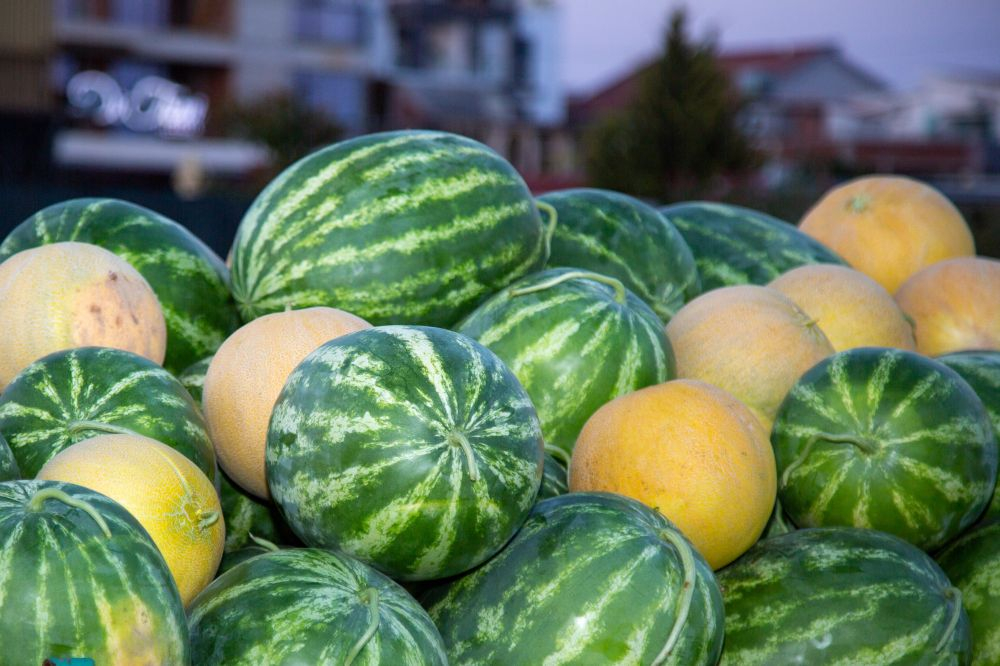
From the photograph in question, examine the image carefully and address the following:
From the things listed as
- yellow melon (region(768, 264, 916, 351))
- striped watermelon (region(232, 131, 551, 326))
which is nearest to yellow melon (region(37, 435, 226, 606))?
striped watermelon (region(232, 131, 551, 326))

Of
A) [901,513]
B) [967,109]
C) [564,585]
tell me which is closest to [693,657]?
[564,585]

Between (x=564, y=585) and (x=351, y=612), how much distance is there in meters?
0.41

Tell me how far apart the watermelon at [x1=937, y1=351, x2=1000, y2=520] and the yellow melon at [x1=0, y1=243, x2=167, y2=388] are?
2039 millimetres

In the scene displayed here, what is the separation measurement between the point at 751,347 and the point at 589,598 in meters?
1.00

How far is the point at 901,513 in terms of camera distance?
2.26 m

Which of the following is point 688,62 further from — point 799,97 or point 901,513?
point 799,97

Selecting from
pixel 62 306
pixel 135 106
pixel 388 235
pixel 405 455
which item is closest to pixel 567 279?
pixel 388 235

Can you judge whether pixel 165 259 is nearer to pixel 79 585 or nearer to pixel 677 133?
pixel 79 585

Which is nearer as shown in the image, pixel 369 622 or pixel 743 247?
pixel 369 622

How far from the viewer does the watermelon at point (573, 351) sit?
2.43 metres

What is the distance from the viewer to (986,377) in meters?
2.68

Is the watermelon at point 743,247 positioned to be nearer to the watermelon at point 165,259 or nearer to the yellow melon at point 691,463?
the yellow melon at point 691,463

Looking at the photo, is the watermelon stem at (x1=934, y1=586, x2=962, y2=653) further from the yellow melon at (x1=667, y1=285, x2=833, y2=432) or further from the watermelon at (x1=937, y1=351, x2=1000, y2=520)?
the yellow melon at (x1=667, y1=285, x2=833, y2=432)

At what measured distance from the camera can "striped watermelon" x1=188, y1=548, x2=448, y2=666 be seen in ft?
5.23
